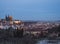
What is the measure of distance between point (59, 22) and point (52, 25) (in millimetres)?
218

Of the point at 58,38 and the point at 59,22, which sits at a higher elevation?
the point at 59,22

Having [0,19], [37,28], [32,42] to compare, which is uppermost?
[0,19]

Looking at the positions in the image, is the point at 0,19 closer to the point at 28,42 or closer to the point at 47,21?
the point at 28,42

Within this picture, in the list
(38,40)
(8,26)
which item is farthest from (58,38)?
(8,26)

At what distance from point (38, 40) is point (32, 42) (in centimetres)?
19

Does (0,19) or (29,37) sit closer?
(29,37)

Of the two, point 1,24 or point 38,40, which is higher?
point 1,24

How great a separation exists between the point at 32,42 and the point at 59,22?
0.82 m

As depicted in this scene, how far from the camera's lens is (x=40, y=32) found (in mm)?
3111

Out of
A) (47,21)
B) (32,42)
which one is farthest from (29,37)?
(47,21)

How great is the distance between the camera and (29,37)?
3.02 meters

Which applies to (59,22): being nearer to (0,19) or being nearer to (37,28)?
(37,28)

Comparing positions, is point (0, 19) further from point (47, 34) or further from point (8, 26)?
point (47, 34)

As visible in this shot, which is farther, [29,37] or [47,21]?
[47,21]
